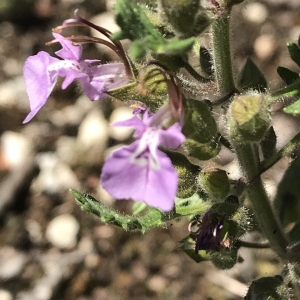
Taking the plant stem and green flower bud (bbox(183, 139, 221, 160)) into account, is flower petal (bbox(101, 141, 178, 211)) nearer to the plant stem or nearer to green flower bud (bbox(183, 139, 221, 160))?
green flower bud (bbox(183, 139, 221, 160))

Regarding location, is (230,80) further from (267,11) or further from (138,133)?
(267,11)

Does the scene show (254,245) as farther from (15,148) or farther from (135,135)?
(15,148)

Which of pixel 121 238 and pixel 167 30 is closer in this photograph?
pixel 167 30

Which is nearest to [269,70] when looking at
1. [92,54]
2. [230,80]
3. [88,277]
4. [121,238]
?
[92,54]

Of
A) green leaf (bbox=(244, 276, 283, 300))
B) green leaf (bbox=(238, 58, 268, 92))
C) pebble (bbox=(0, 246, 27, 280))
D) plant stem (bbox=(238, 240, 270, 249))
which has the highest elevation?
green leaf (bbox=(238, 58, 268, 92))

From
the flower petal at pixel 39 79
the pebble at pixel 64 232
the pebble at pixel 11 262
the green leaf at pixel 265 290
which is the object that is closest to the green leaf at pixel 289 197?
the green leaf at pixel 265 290

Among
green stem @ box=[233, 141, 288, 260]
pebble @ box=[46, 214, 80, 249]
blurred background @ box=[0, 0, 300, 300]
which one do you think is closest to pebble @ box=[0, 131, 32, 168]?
blurred background @ box=[0, 0, 300, 300]
